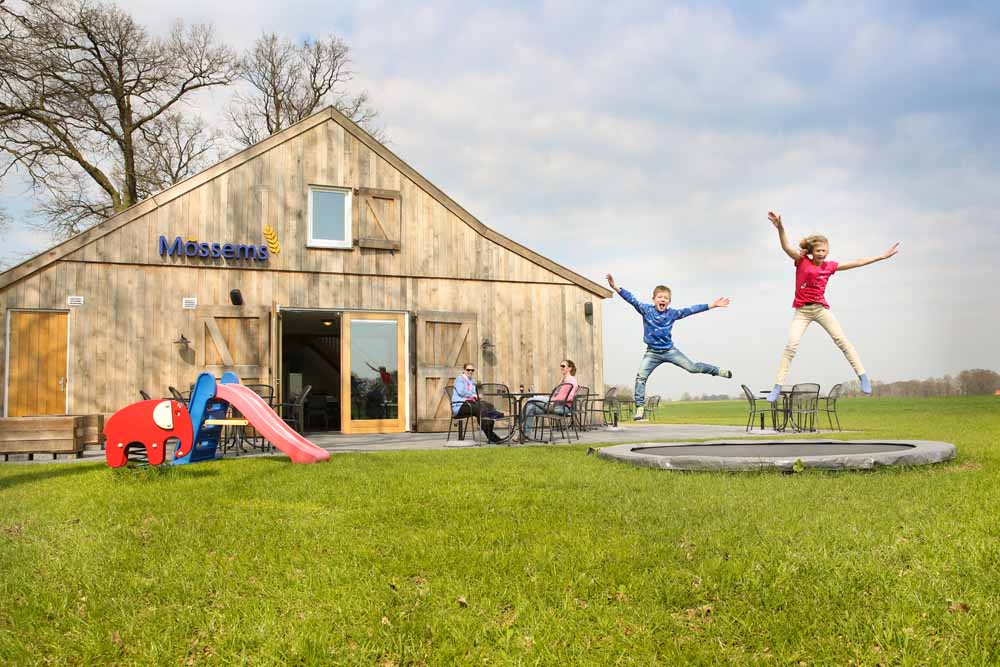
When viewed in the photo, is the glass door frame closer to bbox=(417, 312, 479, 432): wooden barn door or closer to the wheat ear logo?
bbox=(417, 312, 479, 432): wooden barn door

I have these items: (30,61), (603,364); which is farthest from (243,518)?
(30,61)

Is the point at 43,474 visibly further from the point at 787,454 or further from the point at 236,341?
the point at 787,454

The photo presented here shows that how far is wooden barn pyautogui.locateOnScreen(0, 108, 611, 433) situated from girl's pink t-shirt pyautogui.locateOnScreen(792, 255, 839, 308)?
7728 mm

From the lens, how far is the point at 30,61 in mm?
16656

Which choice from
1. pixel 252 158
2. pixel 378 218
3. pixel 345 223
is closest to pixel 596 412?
pixel 378 218

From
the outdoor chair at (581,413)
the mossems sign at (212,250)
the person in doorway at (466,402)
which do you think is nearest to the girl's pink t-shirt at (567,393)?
the person in doorway at (466,402)

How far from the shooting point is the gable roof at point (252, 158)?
1174 centimetres

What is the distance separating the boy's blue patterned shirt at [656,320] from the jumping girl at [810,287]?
1.11 m

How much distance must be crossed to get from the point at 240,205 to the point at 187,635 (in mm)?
10929

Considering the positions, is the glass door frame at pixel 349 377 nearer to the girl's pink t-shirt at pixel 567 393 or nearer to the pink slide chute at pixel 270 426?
the girl's pink t-shirt at pixel 567 393

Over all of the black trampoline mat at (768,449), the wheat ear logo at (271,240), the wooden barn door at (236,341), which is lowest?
the black trampoline mat at (768,449)

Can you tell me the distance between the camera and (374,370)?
44.6ft

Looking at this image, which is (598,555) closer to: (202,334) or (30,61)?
(202,334)

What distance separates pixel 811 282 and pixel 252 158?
9.77m
